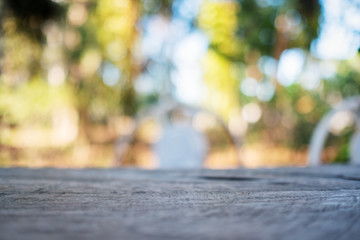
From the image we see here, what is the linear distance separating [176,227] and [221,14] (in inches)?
297

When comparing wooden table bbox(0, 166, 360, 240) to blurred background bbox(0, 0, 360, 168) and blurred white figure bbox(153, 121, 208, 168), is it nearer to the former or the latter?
blurred white figure bbox(153, 121, 208, 168)

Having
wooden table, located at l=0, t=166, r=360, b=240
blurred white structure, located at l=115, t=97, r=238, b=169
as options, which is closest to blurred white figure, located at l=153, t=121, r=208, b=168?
blurred white structure, located at l=115, t=97, r=238, b=169

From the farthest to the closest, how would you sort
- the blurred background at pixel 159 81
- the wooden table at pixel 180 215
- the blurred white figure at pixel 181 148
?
the blurred background at pixel 159 81
the blurred white figure at pixel 181 148
the wooden table at pixel 180 215

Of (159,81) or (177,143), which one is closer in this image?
(177,143)

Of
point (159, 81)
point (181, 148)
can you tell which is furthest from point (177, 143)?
point (159, 81)

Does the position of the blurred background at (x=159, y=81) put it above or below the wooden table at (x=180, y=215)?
above

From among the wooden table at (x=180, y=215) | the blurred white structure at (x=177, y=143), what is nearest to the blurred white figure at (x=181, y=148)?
the blurred white structure at (x=177, y=143)

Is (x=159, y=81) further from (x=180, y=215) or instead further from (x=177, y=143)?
(x=180, y=215)

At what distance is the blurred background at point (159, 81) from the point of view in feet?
17.9

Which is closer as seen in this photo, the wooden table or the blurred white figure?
the wooden table

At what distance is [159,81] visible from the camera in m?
6.37

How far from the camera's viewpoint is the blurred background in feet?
Result: 17.9

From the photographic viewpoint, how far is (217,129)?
7996 millimetres

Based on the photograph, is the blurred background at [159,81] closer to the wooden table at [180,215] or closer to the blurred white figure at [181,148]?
the blurred white figure at [181,148]
